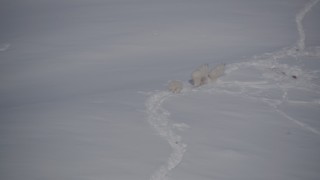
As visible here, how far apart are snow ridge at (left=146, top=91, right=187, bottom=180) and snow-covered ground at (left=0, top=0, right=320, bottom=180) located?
30mm

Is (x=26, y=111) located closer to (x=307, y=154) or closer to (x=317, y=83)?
(x=307, y=154)

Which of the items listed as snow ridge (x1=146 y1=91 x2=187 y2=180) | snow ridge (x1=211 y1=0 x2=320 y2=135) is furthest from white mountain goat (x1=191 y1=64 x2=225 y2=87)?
snow ridge (x1=146 y1=91 x2=187 y2=180)

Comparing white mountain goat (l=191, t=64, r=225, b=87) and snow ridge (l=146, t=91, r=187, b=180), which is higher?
white mountain goat (l=191, t=64, r=225, b=87)

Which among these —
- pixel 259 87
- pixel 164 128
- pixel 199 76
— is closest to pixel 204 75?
pixel 199 76

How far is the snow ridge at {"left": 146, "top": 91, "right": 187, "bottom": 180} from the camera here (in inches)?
235

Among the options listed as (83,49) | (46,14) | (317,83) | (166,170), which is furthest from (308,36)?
(46,14)

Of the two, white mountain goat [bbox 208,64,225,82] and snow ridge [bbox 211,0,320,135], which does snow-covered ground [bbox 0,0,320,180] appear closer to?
snow ridge [bbox 211,0,320,135]

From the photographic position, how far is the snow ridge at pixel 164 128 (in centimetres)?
597

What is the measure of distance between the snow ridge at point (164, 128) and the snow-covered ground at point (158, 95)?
0.03 meters

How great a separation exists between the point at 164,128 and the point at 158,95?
181 centimetres

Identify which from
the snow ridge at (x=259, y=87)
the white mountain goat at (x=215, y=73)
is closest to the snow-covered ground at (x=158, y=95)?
the snow ridge at (x=259, y=87)

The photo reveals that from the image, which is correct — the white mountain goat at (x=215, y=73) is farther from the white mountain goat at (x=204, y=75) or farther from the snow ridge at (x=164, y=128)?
the snow ridge at (x=164, y=128)

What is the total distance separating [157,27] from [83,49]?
3406 mm

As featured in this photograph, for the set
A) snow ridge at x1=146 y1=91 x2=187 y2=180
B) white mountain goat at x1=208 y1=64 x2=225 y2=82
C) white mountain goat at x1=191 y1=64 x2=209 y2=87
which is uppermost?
white mountain goat at x1=208 y1=64 x2=225 y2=82
